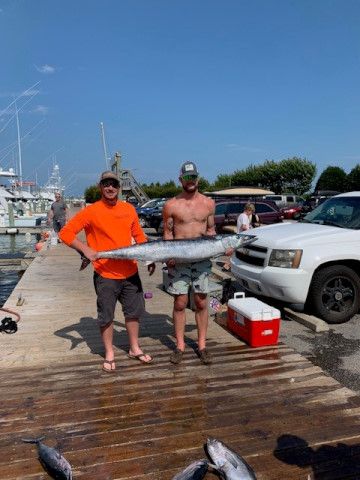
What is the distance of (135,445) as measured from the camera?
3.14 metres

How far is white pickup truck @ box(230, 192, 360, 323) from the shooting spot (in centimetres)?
618

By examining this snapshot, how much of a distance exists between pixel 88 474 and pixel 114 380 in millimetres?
1412

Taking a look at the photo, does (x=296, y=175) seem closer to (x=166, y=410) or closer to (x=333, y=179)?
(x=333, y=179)

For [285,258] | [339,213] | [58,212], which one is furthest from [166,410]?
[58,212]

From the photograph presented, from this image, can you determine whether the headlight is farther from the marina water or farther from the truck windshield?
the marina water

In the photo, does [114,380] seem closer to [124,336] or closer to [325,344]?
[124,336]

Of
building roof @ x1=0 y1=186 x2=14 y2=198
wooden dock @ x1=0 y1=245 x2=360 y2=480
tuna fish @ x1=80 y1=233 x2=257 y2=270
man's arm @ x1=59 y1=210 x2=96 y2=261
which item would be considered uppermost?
building roof @ x1=0 y1=186 x2=14 y2=198

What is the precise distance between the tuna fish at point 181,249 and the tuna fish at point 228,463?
6.31 ft

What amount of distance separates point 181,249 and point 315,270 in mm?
2777

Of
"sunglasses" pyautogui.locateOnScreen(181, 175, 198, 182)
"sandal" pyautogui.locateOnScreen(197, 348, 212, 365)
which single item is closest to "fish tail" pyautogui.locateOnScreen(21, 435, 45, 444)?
"sandal" pyautogui.locateOnScreen(197, 348, 212, 365)

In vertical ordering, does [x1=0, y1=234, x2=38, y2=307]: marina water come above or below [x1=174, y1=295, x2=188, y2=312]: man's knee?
below

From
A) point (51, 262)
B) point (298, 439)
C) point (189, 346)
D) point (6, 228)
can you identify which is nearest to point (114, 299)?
point (189, 346)

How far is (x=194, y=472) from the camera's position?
2.70 metres

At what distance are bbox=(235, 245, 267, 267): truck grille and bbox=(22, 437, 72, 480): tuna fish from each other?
4469 millimetres
